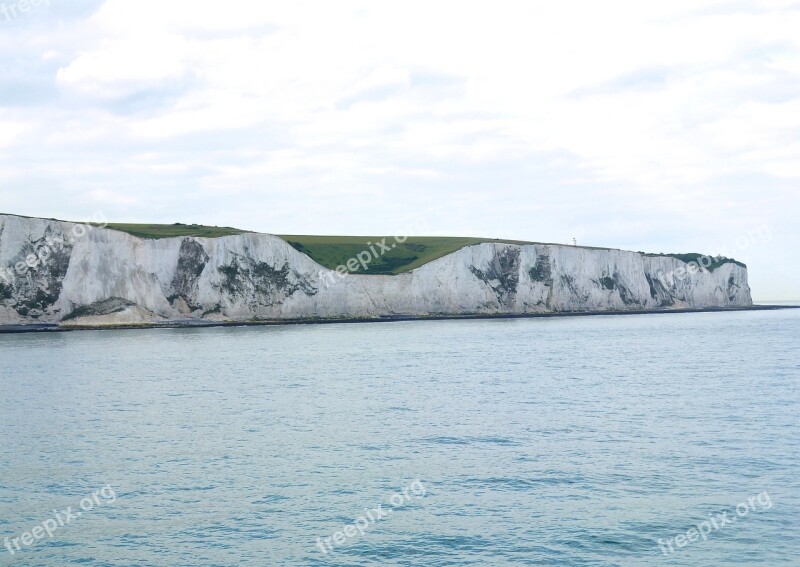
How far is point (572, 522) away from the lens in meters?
19.2

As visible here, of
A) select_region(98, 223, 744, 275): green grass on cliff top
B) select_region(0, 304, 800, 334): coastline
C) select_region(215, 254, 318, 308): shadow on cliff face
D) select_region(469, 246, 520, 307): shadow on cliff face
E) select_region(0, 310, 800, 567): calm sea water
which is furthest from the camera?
select_region(469, 246, 520, 307): shadow on cliff face

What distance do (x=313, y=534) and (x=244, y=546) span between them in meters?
1.71

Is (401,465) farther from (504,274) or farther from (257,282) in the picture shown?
(504,274)

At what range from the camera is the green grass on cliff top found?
114887mm

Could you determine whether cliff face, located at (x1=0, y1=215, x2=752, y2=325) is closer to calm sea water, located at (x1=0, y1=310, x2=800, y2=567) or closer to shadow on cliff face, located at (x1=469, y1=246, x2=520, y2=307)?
shadow on cliff face, located at (x1=469, y1=246, x2=520, y2=307)

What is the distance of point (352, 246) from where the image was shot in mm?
143500

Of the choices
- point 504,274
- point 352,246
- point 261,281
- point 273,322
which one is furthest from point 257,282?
point 504,274

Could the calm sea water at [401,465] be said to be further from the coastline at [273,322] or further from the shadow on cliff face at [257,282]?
the shadow on cliff face at [257,282]

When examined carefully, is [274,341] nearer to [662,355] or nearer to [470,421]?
[662,355]

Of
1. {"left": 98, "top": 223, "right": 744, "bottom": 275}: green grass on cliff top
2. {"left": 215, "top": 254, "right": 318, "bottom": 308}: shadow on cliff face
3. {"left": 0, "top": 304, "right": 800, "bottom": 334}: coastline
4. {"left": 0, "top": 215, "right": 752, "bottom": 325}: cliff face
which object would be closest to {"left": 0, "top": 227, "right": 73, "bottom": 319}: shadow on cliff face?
{"left": 0, "top": 215, "right": 752, "bottom": 325}: cliff face

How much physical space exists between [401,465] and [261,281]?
8919cm

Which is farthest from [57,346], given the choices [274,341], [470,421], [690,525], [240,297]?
[690,525]

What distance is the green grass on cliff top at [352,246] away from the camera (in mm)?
114887

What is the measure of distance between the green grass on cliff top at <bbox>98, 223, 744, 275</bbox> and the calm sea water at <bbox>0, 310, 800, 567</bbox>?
62470mm
